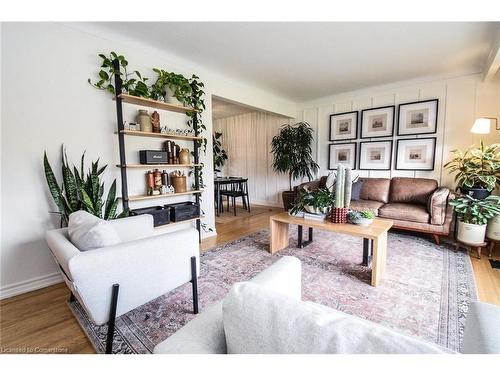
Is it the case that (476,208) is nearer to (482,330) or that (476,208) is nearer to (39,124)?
(482,330)

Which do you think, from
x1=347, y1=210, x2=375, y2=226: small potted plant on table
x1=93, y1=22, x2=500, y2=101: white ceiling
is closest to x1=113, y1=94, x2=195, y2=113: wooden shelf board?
x1=93, y1=22, x2=500, y2=101: white ceiling

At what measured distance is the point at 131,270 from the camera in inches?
50.6

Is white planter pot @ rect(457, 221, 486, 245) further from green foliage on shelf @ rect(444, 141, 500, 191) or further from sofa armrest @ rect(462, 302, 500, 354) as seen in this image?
sofa armrest @ rect(462, 302, 500, 354)

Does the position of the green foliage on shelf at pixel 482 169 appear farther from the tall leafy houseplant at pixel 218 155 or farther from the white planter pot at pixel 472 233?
the tall leafy houseplant at pixel 218 155

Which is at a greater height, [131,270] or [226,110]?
[226,110]

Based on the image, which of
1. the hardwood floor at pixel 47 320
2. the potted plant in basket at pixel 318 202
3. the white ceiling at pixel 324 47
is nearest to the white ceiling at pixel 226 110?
the white ceiling at pixel 324 47

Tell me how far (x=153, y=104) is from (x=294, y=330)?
2771mm

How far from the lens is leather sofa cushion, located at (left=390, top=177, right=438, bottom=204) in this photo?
3.40 meters

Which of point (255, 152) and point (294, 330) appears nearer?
point (294, 330)

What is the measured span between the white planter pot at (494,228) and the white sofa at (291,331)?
2.59 m

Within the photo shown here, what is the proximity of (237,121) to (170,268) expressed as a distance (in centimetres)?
515

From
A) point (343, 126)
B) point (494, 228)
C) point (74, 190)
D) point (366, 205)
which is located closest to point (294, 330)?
point (74, 190)

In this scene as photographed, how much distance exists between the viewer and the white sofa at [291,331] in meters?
0.45

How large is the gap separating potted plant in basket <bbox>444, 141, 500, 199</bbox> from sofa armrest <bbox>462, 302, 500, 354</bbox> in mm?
2842
